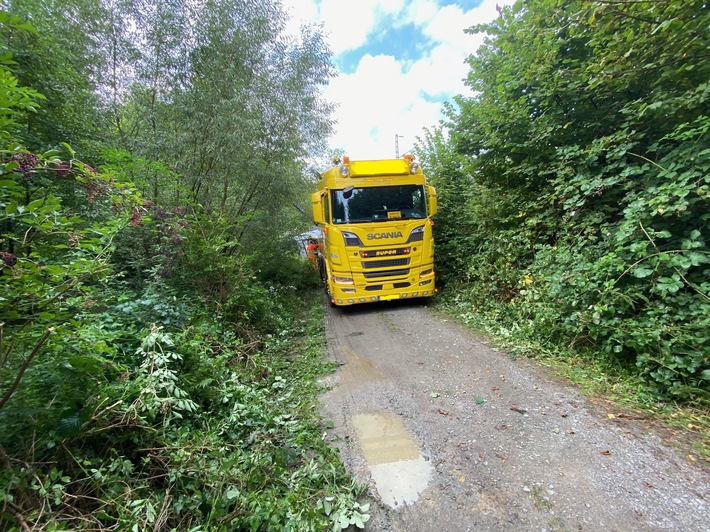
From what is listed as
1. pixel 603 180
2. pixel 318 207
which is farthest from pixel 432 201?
pixel 603 180

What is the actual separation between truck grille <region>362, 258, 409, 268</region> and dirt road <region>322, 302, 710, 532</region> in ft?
8.26

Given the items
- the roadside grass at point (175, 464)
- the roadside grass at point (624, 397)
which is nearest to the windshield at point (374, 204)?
the roadside grass at point (624, 397)

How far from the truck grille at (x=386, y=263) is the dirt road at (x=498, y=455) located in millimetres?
2518

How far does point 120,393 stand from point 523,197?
5.65m

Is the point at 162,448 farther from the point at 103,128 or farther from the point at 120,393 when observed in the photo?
the point at 103,128

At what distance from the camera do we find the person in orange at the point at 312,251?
1102 cm

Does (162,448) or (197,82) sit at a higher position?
(197,82)

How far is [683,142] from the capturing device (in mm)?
2844

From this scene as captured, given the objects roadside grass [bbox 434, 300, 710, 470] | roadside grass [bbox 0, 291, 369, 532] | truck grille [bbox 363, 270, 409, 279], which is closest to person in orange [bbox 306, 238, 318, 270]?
truck grille [bbox 363, 270, 409, 279]

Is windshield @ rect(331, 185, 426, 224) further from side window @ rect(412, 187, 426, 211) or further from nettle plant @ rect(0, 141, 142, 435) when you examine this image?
nettle plant @ rect(0, 141, 142, 435)

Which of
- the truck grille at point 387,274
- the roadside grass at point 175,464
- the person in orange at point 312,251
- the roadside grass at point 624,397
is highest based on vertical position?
the person in orange at point 312,251

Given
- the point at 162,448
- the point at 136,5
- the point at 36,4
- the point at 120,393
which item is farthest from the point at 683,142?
the point at 136,5

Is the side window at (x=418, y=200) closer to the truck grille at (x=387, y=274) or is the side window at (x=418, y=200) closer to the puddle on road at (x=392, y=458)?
the truck grille at (x=387, y=274)

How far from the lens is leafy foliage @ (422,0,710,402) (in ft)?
8.52
